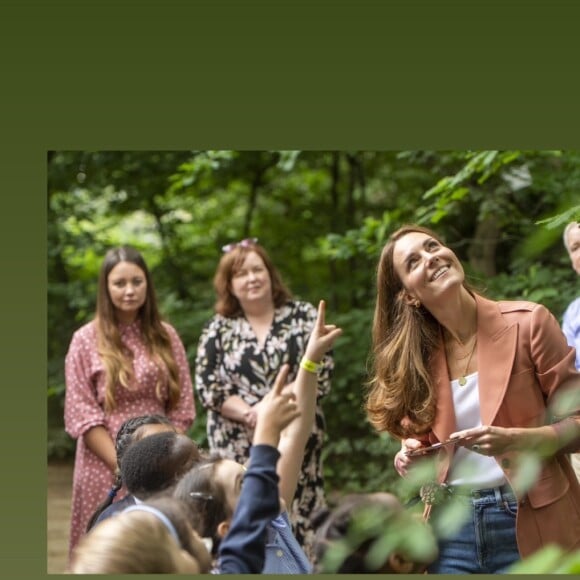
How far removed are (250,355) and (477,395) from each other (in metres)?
1.54

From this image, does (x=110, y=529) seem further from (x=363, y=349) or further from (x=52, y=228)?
(x=52, y=228)

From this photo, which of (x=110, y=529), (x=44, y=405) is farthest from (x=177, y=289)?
(x=110, y=529)

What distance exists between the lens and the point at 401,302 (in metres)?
2.50

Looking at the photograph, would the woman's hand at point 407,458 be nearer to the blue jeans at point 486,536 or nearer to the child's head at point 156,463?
the blue jeans at point 486,536

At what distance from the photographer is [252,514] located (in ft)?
5.95

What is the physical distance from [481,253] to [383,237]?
3.98ft

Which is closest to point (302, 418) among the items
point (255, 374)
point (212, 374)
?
point (255, 374)

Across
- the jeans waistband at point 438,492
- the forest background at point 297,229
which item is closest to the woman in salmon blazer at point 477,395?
the jeans waistband at point 438,492

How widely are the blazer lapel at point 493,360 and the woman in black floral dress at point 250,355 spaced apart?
4.64ft

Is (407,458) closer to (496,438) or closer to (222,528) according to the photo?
(496,438)

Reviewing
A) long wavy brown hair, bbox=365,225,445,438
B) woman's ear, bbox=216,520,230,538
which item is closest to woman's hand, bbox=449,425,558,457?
long wavy brown hair, bbox=365,225,445,438

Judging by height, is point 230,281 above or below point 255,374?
above

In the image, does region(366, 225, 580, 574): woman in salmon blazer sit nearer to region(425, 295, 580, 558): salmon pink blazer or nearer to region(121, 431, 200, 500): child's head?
region(425, 295, 580, 558): salmon pink blazer

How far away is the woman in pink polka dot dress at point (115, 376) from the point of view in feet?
11.8
